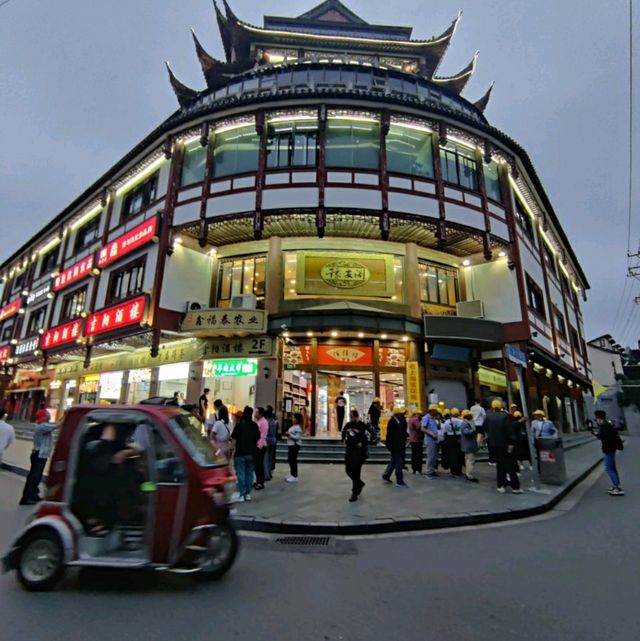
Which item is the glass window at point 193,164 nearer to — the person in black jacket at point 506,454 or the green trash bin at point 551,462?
the person in black jacket at point 506,454

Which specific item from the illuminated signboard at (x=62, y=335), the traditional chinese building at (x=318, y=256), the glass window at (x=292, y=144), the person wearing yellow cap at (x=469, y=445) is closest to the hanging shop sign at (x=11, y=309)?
the illuminated signboard at (x=62, y=335)

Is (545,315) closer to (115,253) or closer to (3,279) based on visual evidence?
(115,253)

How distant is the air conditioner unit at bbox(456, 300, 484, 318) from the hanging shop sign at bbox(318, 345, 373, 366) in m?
5.20

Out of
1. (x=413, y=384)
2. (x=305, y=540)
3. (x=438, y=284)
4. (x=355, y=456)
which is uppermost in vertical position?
(x=438, y=284)

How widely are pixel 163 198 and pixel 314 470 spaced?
47.2 ft

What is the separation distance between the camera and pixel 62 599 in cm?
348

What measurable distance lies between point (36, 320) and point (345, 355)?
83.1 feet

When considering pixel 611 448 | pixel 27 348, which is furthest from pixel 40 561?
pixel 27 348

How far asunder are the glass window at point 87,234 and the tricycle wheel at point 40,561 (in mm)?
23337

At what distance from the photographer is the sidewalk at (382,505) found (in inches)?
243

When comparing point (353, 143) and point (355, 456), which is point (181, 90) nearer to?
point (353, 143)

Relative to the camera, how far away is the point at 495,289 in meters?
18.7

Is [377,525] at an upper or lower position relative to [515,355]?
lower

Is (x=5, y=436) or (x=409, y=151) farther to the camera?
(x=409, y=151)
